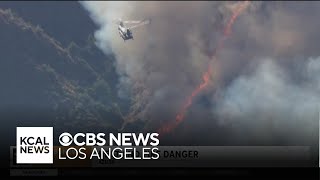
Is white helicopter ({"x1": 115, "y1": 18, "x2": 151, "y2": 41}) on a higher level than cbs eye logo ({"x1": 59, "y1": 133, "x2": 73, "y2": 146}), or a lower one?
higher

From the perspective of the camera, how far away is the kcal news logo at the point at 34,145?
21.7 meters

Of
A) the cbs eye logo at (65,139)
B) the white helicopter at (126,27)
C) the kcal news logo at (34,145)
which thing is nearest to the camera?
the kcal news logo at (34,145)

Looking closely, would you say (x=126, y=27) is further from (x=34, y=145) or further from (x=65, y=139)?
(x=34, y=145)

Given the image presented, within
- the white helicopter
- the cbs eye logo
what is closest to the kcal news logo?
the cbs eye logo

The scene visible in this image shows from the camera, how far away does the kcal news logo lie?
853 inches

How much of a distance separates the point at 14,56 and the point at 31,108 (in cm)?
291

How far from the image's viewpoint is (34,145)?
2173cm

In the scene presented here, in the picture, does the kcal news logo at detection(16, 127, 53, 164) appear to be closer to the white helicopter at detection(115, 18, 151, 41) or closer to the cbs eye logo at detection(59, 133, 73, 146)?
the cbs eye logo at detection(59, 133, 73, 146)

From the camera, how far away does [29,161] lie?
21.7 meters

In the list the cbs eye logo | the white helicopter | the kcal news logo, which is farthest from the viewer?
the white helicopter

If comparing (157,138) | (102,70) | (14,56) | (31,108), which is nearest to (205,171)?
(157,138)

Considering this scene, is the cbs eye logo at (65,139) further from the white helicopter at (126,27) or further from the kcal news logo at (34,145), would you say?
the white helicopter at (126,27)

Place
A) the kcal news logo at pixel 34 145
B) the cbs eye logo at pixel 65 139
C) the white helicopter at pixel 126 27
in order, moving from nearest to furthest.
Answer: the kcal news logo at pixel 34 145 < the cbs eye logo at pixel 65 139 < the white helicopter at pixel 126 27

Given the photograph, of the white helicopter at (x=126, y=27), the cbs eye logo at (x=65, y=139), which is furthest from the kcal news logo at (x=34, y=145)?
the white helicopter at (x=126, y=27)
